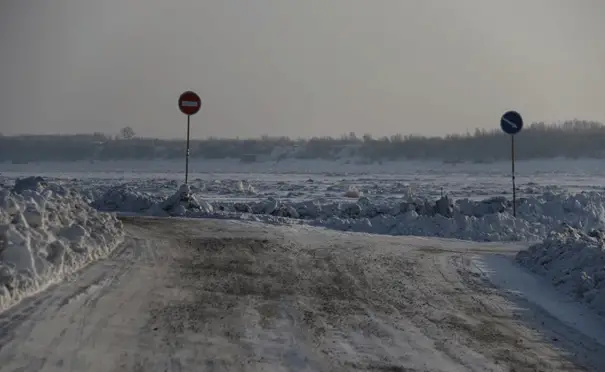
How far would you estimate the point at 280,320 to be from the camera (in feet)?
24.6

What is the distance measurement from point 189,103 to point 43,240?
12555 mm

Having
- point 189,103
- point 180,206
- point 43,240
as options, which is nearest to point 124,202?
point 180,206

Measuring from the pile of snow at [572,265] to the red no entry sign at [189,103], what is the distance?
11.1 metres

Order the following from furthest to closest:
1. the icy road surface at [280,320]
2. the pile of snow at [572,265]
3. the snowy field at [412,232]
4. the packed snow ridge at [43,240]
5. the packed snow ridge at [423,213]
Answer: the packed snow ridge at [423,213] < the pile of snow at [572,265] < the snowy field at [412,232] < the packed snow ridge at [43,240] < the icy road surface at [280,320]

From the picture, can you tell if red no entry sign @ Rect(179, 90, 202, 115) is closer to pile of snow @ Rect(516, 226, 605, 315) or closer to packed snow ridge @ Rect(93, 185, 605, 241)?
packed snow ridge @ Rect(93, 185, 605, 241)

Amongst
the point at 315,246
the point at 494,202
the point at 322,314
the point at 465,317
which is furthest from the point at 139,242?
the point at 494,202

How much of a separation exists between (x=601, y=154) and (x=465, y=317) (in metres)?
92.0

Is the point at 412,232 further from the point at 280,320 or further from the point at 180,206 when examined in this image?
the point at 280,320

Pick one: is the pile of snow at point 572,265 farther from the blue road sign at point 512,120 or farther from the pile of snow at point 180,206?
the pile of snow at point 180,206

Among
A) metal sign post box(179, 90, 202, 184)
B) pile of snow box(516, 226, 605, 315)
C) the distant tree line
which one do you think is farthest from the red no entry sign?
the distant tree line

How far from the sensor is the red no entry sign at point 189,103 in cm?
2127

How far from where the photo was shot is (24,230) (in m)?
8.88

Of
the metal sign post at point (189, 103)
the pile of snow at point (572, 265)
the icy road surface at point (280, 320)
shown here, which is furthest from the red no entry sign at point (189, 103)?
the pile of snow at point (572, 265)

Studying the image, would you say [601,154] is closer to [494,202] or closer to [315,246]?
[494,202]
